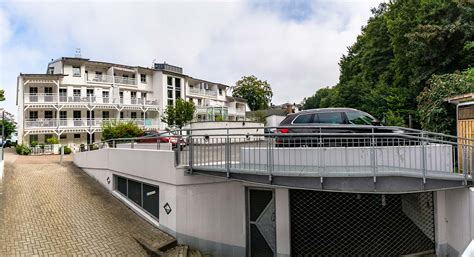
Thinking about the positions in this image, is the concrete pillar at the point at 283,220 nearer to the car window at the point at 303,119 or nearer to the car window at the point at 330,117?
the car window at the point at 303,119

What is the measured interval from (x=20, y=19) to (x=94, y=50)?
25325 mm

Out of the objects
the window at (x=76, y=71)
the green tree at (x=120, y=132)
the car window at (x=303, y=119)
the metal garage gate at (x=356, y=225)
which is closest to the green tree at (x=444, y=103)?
the metal garage gate at (x=356, y=225)

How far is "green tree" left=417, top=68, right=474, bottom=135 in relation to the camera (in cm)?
1209

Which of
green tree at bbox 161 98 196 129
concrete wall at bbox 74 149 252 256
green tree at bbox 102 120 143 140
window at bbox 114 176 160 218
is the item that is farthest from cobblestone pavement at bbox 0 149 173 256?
green tree at bbox 161 98 196 129

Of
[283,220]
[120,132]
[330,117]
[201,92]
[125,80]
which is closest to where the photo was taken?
[283,220]

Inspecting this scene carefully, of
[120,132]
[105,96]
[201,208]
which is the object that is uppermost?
[105,96]

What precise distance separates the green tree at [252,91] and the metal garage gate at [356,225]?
53.8m

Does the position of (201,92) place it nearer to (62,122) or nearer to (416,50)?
(62,122)

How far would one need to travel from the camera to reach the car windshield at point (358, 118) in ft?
31.0

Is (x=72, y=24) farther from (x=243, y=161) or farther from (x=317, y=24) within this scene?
(x=317, y=24)

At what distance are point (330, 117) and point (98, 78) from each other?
30384mm

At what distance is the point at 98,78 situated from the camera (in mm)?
32656

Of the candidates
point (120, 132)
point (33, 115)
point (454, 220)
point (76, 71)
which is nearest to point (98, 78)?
point (76, 71)

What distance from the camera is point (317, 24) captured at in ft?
55.9
